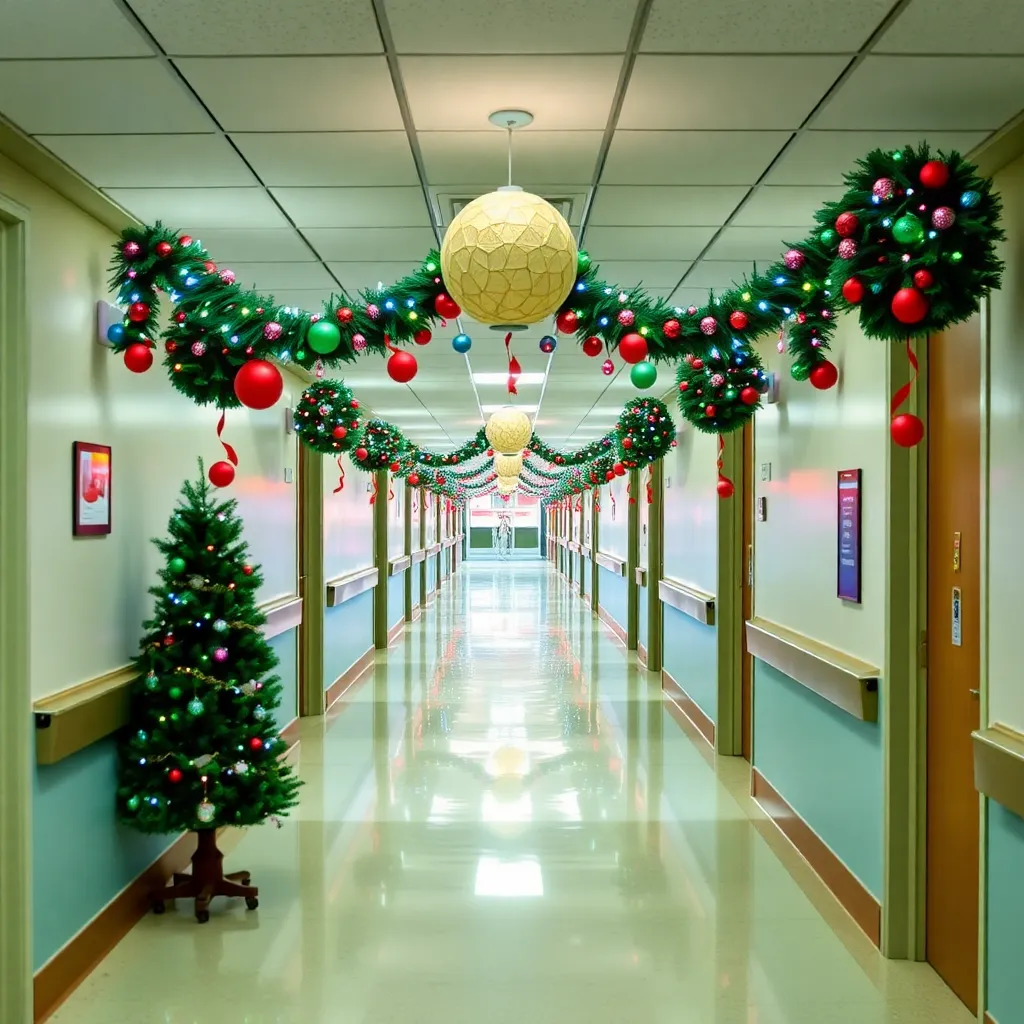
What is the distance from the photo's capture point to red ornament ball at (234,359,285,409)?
3348mm

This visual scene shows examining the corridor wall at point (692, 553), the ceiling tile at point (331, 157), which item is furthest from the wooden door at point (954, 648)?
the corridor wall at point (692, 553)

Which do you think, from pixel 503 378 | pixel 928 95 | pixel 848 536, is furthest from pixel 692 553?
pixel 928 95

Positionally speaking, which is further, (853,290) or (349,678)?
(349,678)

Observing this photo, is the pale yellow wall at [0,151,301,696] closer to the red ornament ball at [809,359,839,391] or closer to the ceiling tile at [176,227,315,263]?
the ceiling tile at [176,227,315,263]

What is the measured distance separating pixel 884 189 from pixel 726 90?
0.55 meters

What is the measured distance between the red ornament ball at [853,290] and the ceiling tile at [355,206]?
1753mm

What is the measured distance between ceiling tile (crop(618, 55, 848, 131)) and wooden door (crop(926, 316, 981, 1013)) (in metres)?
1.07

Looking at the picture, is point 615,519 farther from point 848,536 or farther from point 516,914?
point 516,914

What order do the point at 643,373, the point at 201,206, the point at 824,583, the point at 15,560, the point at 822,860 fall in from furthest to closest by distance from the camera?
1. the point at 824,583
2. the point at 822,860
3. the point at 201,206
4. the point at 643,373
5. the point at 15,560

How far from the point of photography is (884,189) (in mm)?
2566

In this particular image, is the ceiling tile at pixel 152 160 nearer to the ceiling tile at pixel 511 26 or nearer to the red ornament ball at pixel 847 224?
the ceiling tile at pixel 511 26

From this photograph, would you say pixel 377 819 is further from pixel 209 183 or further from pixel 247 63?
pixel 247 63

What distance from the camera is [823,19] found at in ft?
7.72

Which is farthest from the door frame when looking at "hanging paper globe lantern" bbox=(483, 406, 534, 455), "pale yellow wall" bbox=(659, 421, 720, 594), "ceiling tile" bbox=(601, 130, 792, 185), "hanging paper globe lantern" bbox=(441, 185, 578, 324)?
"pale yellow wall" bbox=(659, 421, 720, 594)
